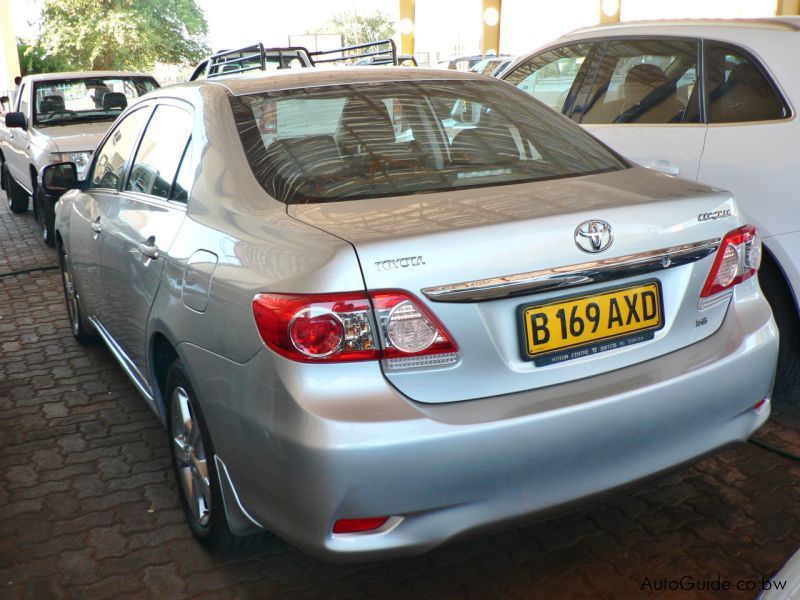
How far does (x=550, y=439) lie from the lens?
7.14 ft

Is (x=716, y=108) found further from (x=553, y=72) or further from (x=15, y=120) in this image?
(x=15, y=120)

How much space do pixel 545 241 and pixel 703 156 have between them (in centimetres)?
219

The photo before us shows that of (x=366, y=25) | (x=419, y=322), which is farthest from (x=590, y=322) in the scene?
(x=366, y=25)

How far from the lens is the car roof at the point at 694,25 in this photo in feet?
13.3

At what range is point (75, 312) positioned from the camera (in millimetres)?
5270

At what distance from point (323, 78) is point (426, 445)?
1.64 m

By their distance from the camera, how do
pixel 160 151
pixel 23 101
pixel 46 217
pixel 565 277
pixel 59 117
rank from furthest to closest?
pixel 23 101, pixel 59 117, pixel 46 217, pixel 160 151, pixel 565 277

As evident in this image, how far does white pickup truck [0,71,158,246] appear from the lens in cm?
849

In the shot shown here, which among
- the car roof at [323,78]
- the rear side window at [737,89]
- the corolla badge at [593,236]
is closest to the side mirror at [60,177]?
the car roof at [323,78]

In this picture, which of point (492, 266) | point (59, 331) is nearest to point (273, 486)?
point (492, 266)

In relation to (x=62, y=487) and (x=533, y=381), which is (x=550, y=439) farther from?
(x=62, y=487)

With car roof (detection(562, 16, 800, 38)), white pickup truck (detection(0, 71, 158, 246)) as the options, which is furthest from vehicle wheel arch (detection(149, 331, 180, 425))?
white pickup truck (detection(0, 71, 158, 246))

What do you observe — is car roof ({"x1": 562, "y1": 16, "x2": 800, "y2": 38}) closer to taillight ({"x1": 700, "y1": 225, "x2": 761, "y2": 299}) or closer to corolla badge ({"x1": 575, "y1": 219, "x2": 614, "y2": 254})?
taillight ({"x1": 700, "y1": 225, "x2": 761, "y2": 299})

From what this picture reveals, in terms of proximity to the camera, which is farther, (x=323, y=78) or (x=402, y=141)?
(x=323, y=78)
